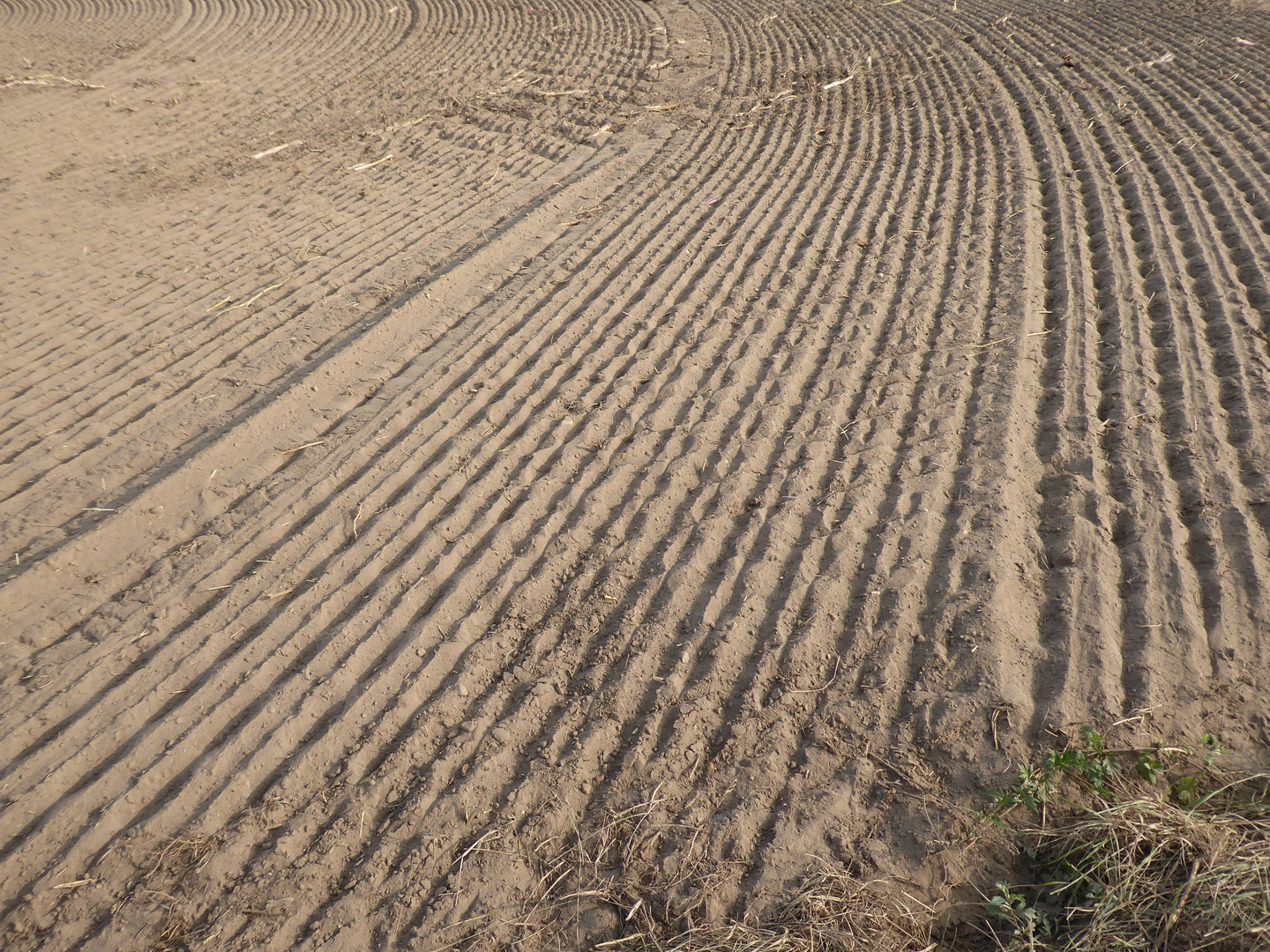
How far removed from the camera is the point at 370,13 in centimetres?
1348

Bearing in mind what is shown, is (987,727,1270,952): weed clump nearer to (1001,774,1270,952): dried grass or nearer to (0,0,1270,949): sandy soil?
(1001,774,1270,952): dried grass

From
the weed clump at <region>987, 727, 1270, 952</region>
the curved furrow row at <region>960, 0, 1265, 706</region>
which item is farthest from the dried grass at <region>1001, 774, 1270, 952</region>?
the curved furrow row at <region>960, 0, 1265, 706</region>

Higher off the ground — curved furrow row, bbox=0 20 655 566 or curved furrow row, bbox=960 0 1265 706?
curved furrow row, bbox=960 0 1265 706

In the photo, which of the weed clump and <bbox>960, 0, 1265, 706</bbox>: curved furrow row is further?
<bbox>960, 0, 1265, 706</bbox>: curved furrow row

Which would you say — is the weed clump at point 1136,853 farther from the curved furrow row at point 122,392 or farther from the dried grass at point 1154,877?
the curved furrow row at point 122,392

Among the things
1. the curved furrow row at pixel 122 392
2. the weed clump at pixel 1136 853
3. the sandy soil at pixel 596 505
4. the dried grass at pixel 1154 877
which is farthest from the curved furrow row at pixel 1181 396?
the curved furrow row at pixel 122 392

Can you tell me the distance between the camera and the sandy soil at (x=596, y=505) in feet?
8.52

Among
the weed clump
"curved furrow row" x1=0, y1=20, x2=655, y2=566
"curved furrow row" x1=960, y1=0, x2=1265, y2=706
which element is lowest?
"curved furrow row" x1=0, y1=20, x2=655, y2=566

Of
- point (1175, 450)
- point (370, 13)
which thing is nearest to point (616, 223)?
point (1175, 450)

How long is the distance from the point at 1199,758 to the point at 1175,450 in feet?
5.67

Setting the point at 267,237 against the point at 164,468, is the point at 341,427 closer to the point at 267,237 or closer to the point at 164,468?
the point at 164,468

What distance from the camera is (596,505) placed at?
12.3 ft

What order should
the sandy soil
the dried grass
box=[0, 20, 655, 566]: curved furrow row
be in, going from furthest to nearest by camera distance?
box=[0, 20, 655, 566]: curved furrow row
the sandy soil
the dried grass

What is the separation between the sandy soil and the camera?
2596 millimetres
